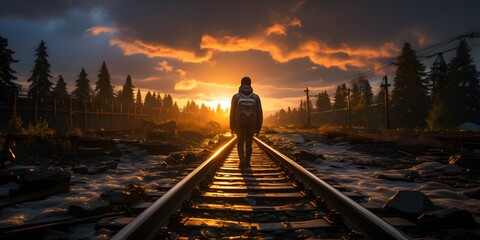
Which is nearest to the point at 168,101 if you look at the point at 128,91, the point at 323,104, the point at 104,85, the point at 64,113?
the point at 128,91

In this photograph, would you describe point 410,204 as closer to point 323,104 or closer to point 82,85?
point 82,85

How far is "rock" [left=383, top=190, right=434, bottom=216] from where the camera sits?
3.29 meters

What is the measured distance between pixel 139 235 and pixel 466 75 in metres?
62.6

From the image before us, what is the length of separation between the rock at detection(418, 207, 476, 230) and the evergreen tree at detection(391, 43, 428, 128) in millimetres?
49676

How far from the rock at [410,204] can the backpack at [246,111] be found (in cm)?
412

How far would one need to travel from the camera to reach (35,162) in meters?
7.37

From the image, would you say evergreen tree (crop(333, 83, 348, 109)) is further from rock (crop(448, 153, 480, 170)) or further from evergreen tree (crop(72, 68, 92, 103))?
rock (crop(448, 153, 480, 170))

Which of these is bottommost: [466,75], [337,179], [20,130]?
[337,179]

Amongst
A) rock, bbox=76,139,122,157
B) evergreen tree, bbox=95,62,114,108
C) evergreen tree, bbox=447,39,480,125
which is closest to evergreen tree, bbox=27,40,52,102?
evergreen tree, bbox=95,62,114,108

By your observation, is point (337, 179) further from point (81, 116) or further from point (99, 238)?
point (81, 116)

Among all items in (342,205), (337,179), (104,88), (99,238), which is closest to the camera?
(99,238)

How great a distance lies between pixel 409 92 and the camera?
48.3 meters

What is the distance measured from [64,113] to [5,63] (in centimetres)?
2889

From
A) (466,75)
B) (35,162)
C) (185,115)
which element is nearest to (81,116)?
(35,162)
